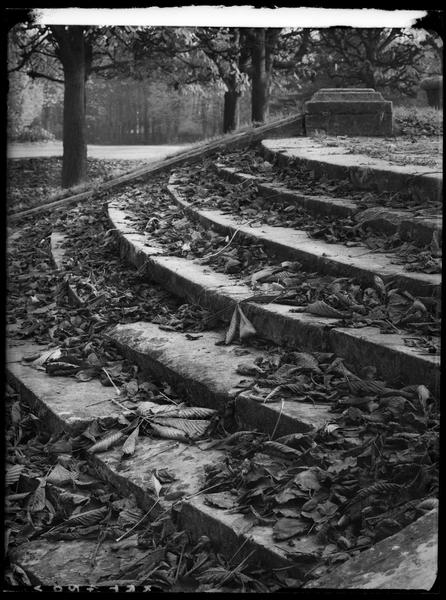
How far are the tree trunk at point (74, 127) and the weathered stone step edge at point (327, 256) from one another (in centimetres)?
656

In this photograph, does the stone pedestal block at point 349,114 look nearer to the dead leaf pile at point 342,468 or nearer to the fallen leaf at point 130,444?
the dead leaf pile at point 342,468

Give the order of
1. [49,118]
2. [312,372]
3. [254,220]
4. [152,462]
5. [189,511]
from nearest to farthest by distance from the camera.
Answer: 1. [189,511]
2. [152,462]
3. [312,372]
4. [254,220]
5. [49,118]

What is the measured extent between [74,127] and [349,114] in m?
4.89

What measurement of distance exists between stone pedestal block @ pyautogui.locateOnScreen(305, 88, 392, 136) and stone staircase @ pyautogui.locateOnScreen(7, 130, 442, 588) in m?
2.66

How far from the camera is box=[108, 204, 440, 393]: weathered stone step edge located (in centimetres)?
272

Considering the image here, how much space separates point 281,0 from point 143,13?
0.95 ft

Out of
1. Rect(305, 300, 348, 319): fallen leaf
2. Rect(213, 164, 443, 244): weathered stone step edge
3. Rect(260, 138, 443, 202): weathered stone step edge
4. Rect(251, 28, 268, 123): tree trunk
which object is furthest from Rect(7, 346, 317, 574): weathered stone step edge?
Rect(251, 28, 268, 123): tree trunk

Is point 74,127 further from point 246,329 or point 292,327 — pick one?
point 292,327

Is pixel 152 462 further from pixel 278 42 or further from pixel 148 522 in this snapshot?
pixel 278 42

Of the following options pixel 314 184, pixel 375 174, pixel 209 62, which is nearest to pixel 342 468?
pixel 375 174

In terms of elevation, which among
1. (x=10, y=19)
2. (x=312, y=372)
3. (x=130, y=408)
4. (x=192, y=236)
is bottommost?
(x=130, y=408)

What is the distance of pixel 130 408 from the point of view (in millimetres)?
3277

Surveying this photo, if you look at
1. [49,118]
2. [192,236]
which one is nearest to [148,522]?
[192,236]

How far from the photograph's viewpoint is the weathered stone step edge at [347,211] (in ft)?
13.1
